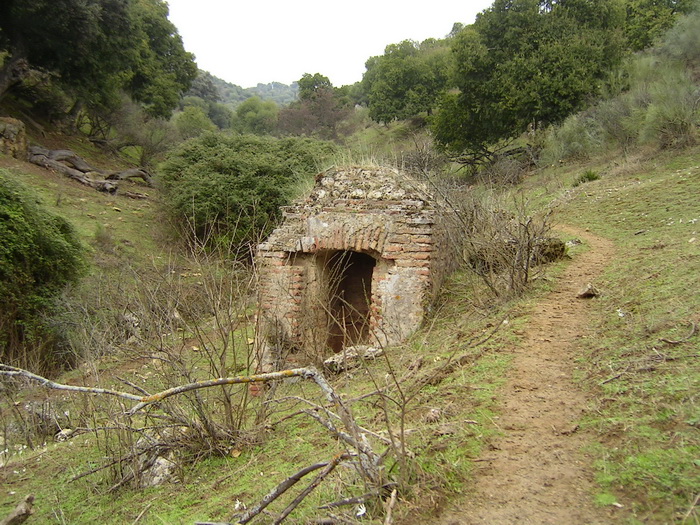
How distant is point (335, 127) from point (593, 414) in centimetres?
3658

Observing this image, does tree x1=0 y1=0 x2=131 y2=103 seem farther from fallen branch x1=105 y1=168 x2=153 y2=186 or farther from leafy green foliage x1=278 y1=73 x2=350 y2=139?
leafy green foliage x1=278 y1=73 x2=350 y2=139

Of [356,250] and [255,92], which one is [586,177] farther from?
[255,92]

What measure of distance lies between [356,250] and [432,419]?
3.40 meters

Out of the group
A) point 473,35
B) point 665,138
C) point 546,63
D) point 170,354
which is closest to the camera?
point 170,354

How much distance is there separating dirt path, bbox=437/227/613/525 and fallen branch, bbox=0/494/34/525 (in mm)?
2805

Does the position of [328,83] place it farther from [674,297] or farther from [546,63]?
[674,297]

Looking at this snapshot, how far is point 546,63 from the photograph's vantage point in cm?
1989

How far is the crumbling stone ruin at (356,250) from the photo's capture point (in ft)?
20.1

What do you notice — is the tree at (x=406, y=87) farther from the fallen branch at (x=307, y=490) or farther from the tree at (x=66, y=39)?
the fallen branch at (x=307, y=490)

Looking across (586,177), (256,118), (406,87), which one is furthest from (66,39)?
(256,118)

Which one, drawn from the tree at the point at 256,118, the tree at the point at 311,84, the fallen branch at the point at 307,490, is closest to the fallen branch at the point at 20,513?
the fallen branch at the point at 307,490

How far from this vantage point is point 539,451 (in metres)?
2.84

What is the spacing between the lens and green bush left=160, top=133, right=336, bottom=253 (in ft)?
48.6

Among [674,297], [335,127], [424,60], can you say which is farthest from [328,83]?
[674,297]
